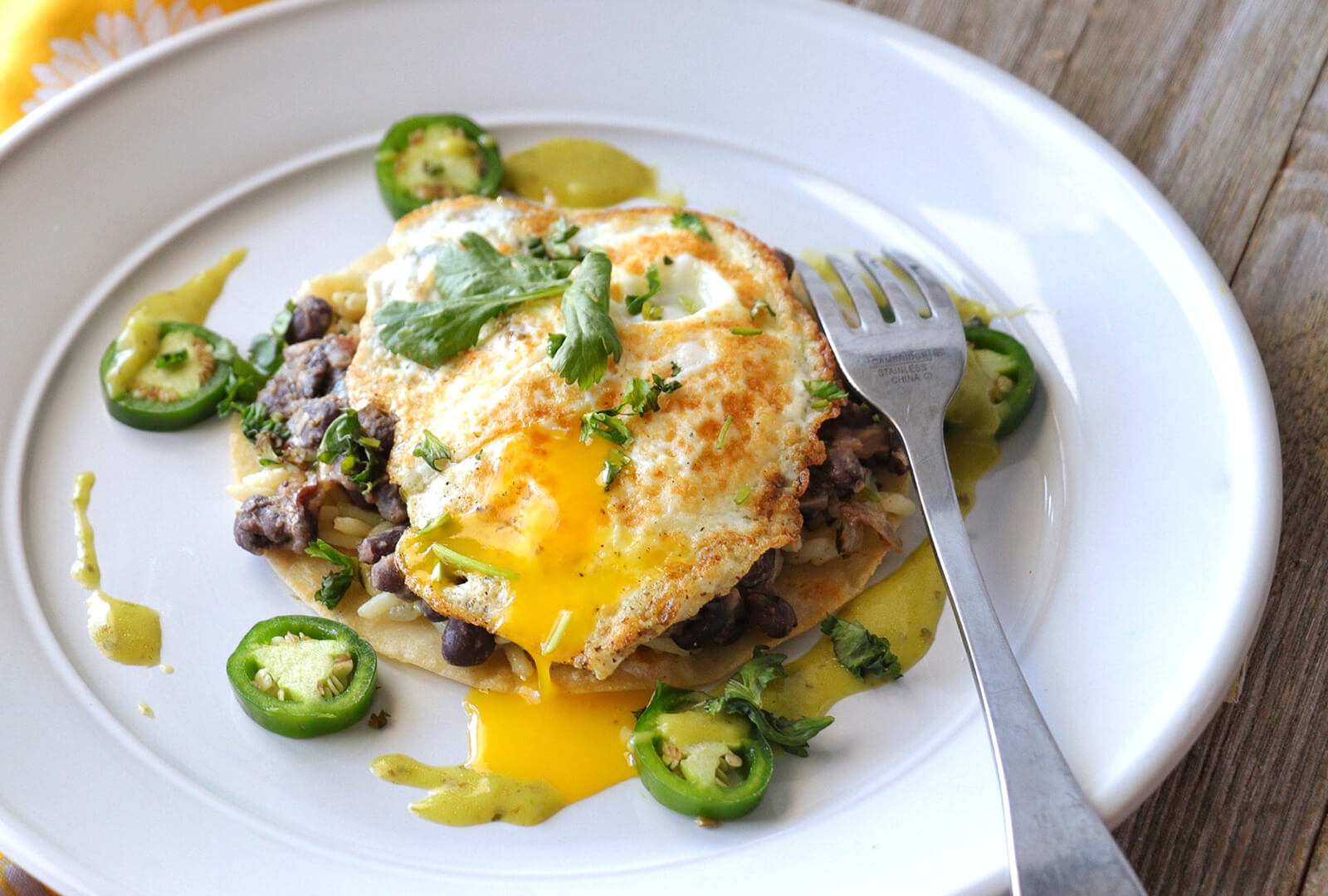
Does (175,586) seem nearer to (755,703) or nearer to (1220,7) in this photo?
(755,703)

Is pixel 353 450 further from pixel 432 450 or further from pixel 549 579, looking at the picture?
pixel 549 579

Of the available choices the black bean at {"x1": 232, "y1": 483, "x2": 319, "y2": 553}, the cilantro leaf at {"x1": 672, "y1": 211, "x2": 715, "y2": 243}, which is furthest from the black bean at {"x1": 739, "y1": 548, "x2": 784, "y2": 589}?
the black bean at {"x1": 232, "y1": 483, "x2": 319, "y2": 553}

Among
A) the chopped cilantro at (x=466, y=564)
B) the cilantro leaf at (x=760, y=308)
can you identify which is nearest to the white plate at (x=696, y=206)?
the chopped cilantro at (x=466, y=564)

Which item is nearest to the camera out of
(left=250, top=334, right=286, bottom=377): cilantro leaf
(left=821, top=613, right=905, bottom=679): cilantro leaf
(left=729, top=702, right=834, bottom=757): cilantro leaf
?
(left=729, top=702, right=834, bottom=757): cilantro leaf

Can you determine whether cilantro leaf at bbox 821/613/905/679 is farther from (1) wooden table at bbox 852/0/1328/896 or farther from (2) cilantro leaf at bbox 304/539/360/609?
(2) cilantro leaf at bbox 304/539/360/609

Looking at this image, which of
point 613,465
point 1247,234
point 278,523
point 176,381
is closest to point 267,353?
point 176,381

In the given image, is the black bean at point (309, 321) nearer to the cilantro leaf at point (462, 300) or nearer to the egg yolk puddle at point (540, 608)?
the cilantro leaf at point (462, 300)

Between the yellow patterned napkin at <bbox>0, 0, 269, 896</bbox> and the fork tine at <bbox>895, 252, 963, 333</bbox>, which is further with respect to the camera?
the yellow patterned napkin at <bbox>0, 0, 269, 896</bbox>
